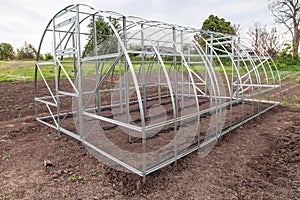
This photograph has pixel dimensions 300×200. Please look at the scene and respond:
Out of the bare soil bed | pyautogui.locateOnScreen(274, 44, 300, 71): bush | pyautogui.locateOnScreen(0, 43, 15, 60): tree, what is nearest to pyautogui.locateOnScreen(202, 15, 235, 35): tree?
pyautogui.locateOnScreen(274, 44, 300, 71): bush

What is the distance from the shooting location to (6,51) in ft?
121

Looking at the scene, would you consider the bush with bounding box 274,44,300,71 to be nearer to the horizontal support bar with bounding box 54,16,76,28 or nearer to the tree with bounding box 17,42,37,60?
the horizontal support bar with bounding box 54,16,76,28

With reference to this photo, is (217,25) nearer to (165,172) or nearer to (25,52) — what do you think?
(165,172)

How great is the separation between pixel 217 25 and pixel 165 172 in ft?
80.2

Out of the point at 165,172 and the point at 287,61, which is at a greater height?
the point at 287,61

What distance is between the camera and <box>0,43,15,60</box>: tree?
34625 mm

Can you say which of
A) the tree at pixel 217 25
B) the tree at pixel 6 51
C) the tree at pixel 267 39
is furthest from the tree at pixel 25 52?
the tree at pixel 267 39

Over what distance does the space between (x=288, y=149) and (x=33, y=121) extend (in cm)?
711

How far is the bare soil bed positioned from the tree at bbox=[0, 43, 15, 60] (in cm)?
3557

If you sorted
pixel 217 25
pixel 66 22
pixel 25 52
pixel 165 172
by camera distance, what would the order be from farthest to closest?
pixel 25 52, pixel 217 25, pixel 66 22, pixel 165 172

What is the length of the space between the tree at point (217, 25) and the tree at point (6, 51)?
1212 inches

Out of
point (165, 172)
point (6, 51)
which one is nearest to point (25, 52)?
point (6, 51)

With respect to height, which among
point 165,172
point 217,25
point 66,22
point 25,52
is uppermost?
point 217,25

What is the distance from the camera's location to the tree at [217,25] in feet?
80.6
